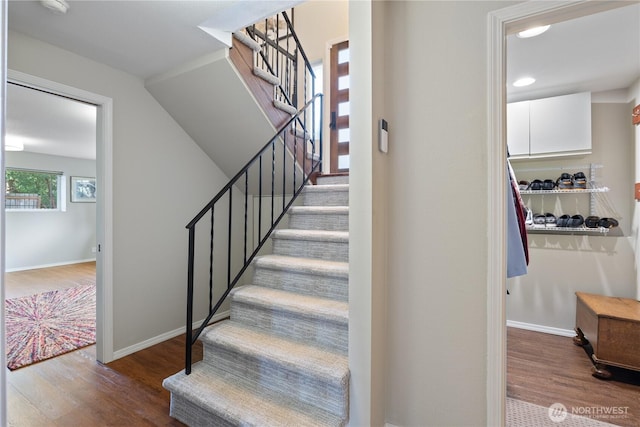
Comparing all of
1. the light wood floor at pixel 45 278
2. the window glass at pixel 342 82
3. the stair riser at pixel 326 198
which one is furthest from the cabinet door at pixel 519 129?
the light wood floor at pixel 45 278

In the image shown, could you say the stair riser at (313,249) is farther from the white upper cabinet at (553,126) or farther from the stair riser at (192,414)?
the white upper cabinet at (553,126)

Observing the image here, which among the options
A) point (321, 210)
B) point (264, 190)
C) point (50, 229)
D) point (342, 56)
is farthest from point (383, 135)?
point (50, 229)

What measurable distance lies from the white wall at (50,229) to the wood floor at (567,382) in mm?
8245

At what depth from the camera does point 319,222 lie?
259 cm

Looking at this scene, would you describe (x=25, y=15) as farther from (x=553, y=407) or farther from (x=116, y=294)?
(x=553, y=407)

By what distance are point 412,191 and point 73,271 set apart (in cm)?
719

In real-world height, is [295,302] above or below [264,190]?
below

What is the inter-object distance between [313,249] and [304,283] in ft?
1.12

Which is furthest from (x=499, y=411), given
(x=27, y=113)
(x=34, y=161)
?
(x=34, y=161)

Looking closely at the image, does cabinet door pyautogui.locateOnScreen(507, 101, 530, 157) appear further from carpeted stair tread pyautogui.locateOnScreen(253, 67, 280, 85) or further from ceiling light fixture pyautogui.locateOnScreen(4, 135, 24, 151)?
ceiling light fixture pyautogui.locateOnScreen(4, 135, 24, 151)

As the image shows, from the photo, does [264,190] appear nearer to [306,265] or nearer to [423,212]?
[306,265]

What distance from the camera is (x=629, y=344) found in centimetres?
209

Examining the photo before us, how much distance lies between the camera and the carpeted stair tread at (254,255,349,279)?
6.38 ft

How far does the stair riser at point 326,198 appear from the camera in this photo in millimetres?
2760
